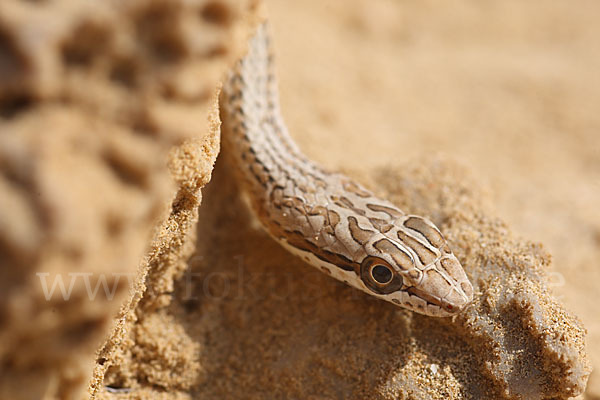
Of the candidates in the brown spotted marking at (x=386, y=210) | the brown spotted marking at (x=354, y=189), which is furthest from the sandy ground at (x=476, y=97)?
the brown spotted marking at (x=386, y=210)

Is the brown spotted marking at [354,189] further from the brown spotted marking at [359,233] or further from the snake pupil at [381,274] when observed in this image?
the snake pupil at [381,274]

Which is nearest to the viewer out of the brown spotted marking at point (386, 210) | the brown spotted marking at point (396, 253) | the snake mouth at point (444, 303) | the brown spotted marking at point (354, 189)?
the snake mouth at point (444, 303)

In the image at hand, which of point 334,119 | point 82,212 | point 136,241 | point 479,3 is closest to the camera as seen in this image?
point 82,212

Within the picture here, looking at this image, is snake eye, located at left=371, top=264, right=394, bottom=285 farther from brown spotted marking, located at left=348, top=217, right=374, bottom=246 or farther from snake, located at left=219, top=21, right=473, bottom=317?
brown spotted marking, located at left=348, top=217, right=374, bottom=246

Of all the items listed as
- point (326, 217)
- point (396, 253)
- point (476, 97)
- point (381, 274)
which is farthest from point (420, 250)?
point (476, 97)

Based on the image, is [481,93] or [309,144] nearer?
[309,144]

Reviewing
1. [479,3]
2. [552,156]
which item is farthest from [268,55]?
[479,3]

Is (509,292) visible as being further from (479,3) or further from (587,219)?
(479,3)

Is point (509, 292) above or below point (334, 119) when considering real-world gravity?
below

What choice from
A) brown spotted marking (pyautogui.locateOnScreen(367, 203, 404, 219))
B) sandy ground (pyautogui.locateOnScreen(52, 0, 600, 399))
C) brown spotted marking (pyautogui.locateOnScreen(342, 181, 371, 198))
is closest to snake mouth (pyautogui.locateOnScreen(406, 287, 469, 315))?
sandy ground (pyautogui.locateOnScreen(52, 0, 600, 399))
